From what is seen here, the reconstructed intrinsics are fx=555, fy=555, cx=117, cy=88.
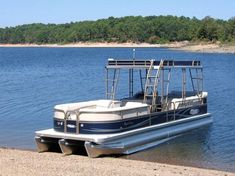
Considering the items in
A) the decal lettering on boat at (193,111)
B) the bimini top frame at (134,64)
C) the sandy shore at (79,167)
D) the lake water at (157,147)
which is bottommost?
the lake water at (157,147)

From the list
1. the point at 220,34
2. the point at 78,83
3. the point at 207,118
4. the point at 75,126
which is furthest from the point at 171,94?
the point at 220,34

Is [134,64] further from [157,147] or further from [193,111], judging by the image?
[193,111]

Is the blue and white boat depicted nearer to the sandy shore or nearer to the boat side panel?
the boat side panel

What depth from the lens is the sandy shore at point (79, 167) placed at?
15.3m

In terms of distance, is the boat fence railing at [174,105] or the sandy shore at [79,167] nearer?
A: the sandy shore at [79,167]

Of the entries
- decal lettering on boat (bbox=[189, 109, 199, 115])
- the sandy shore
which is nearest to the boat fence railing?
decal lettering on boat (bbox=[189, 109, 199, 115])

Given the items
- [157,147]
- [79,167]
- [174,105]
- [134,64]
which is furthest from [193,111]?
[79,167]

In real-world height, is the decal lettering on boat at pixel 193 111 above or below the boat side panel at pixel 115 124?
below

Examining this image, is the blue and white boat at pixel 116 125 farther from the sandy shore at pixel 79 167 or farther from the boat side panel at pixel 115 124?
the sandy shore at pixel 79 167

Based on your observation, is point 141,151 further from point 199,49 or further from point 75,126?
point 199,49

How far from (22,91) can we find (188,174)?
30608 mm

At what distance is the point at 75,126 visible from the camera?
63.0ft

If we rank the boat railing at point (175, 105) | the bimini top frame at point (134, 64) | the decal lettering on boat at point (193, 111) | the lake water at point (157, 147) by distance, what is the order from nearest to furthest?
the lake water at point (157, 147) → the bimini top frame at point (134, 64) → the boat railing at point (175, 105) → the decal lettering on boat at point (193, 111)

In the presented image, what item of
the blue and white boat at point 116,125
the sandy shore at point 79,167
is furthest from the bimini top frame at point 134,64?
the sandy shore at point 79,167
